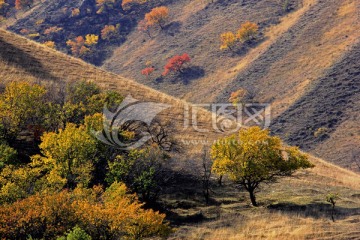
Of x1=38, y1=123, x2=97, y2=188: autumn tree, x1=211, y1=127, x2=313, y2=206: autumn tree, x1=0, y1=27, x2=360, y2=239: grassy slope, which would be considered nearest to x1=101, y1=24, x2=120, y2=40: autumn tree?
x1=0, y1=27, x2=360, y2=239: grassy slope

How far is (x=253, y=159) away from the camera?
40.5 metres

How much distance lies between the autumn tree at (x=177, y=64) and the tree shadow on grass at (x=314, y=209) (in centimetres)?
9356

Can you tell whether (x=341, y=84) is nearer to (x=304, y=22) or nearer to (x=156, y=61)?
(x=304, y=22)

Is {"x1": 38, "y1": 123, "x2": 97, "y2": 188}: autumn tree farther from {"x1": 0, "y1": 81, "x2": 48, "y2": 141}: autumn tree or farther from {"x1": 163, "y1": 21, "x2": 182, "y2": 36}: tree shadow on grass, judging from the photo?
{"x1": 163, "y1": 21, "x2": 182, "y2": 36}: tree shadow on grass

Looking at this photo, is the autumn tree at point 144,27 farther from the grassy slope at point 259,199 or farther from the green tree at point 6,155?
the green tree at point 6,155

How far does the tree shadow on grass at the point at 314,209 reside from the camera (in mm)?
38688

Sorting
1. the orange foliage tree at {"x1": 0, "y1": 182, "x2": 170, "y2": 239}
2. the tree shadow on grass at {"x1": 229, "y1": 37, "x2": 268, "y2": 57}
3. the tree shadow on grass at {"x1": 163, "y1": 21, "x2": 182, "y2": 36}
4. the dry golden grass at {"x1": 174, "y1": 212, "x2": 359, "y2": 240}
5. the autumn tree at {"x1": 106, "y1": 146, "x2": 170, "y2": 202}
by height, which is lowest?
the dry golden grass at {"x1": 174, "y1": 212, "x2": 359, "y2": 240}

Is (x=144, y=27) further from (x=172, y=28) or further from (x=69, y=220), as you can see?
(x=69, y=220)

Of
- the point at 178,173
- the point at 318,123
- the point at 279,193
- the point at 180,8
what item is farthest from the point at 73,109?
the point at 180,8

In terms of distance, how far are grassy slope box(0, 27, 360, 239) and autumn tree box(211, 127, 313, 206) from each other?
144 inches

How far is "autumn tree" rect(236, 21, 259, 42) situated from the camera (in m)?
131

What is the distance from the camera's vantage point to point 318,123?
88.6m

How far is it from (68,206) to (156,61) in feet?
377

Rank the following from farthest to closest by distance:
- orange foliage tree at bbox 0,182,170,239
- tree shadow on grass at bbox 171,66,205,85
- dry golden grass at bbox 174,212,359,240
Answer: tree shadow on grass at bbox 171,66,205,85, dry golden grass at bbox 174,212,359,240, orange foliage tree at bbox 0,182,170,239
